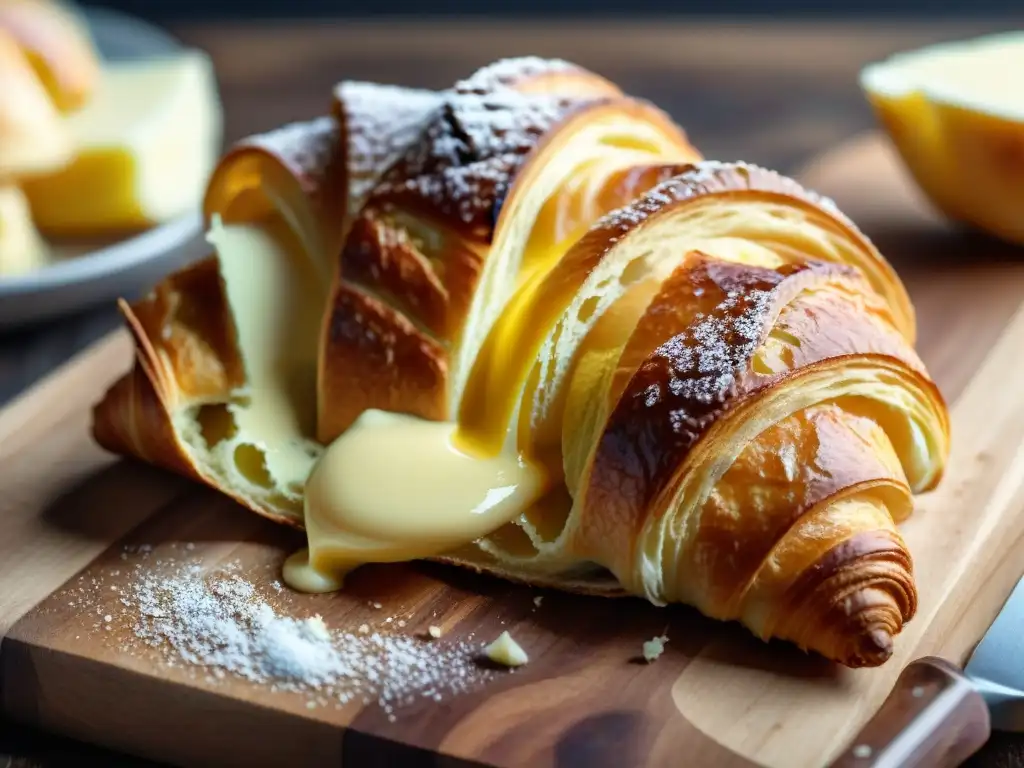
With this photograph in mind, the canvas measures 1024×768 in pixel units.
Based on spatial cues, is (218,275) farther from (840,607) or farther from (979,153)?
(979,153)

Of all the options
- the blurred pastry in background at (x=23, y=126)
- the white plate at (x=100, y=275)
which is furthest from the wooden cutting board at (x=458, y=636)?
the blurred pastry in background at (x=23, y=126)

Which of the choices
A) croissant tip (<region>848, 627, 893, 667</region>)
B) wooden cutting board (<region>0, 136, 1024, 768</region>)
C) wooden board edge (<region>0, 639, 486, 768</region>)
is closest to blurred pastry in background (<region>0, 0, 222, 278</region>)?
wooden cutting board (<region>0, 136, 1024, 768</region>)

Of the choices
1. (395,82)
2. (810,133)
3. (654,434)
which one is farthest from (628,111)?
(395,82)

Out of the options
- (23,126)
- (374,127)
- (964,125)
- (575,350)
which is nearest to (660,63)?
(964,125)

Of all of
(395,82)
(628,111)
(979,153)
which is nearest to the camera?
(628,111)

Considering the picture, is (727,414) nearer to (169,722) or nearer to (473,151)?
(473,151)

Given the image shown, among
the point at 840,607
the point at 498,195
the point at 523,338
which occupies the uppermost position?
the point at 498,195
